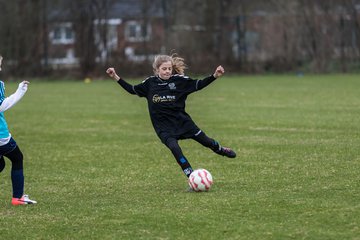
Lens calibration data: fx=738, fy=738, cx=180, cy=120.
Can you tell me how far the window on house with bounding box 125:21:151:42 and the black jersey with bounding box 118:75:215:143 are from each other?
100ft

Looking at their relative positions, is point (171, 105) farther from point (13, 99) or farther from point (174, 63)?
point (13, 99)

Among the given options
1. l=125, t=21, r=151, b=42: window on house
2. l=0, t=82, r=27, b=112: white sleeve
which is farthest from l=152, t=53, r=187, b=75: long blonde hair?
l=125, t=21, r=151, b=42: window on house

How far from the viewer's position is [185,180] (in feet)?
30.8

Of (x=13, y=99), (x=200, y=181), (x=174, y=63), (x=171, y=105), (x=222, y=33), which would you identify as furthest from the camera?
(x=222, y=33)

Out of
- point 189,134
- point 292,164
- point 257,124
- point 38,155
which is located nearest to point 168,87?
point 189,134

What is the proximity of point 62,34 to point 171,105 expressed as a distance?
3190 centimetres

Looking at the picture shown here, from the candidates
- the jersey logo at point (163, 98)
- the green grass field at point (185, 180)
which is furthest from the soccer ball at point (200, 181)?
the jersey logo at point (163, 98)

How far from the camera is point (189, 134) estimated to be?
9023mm

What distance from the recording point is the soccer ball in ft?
26.9

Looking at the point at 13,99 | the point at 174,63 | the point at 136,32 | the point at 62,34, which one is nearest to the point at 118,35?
the point at 136,32

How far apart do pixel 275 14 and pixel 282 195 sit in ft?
104

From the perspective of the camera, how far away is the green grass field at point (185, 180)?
6582mm

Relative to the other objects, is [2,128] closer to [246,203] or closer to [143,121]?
[246,203]

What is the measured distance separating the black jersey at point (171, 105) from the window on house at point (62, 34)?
30755mm
